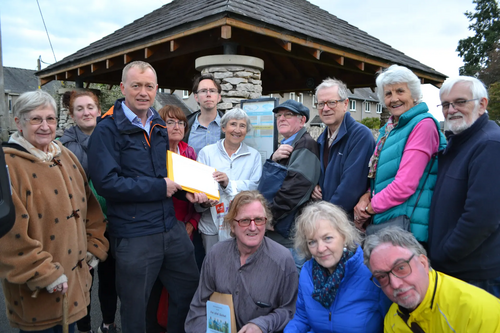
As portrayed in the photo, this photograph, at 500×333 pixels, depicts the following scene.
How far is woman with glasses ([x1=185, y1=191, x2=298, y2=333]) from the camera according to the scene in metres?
2.48

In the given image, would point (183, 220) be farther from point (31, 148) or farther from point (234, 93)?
point (234, 93)

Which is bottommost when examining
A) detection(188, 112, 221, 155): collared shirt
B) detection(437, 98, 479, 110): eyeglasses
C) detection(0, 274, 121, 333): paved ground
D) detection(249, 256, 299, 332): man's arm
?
detection(0, 274, 121, 333): paved ground

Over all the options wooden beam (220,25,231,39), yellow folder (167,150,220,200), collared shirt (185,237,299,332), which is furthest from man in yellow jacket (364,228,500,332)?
wooden beam (220,25,231,39)

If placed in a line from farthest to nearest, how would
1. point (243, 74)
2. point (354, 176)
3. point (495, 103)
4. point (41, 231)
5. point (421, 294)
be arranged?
1. point (495, 103)
2. point (243, 74)
3. point (354, 176)
4. point (41, 231)
5. point (421, 294)

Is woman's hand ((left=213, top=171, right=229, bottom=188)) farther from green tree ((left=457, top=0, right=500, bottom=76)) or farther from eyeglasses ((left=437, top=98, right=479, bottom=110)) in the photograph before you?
green tree ((left=457, top=0, right=500, bottom=76))

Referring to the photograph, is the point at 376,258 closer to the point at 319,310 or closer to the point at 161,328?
the point at 319,310

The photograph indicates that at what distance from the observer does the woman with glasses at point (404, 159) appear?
2.37 metres

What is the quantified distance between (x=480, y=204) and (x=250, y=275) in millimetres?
1592

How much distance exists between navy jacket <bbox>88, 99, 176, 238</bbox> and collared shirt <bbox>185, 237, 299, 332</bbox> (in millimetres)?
594

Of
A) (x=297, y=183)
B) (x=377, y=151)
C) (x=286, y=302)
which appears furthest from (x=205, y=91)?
(x=286, y=302)

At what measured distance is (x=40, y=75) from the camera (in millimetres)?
11133

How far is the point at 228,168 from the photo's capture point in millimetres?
3480

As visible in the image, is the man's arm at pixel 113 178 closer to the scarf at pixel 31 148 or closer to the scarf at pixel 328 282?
the scarf at pixel 31 148

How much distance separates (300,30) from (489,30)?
35.8 metres
